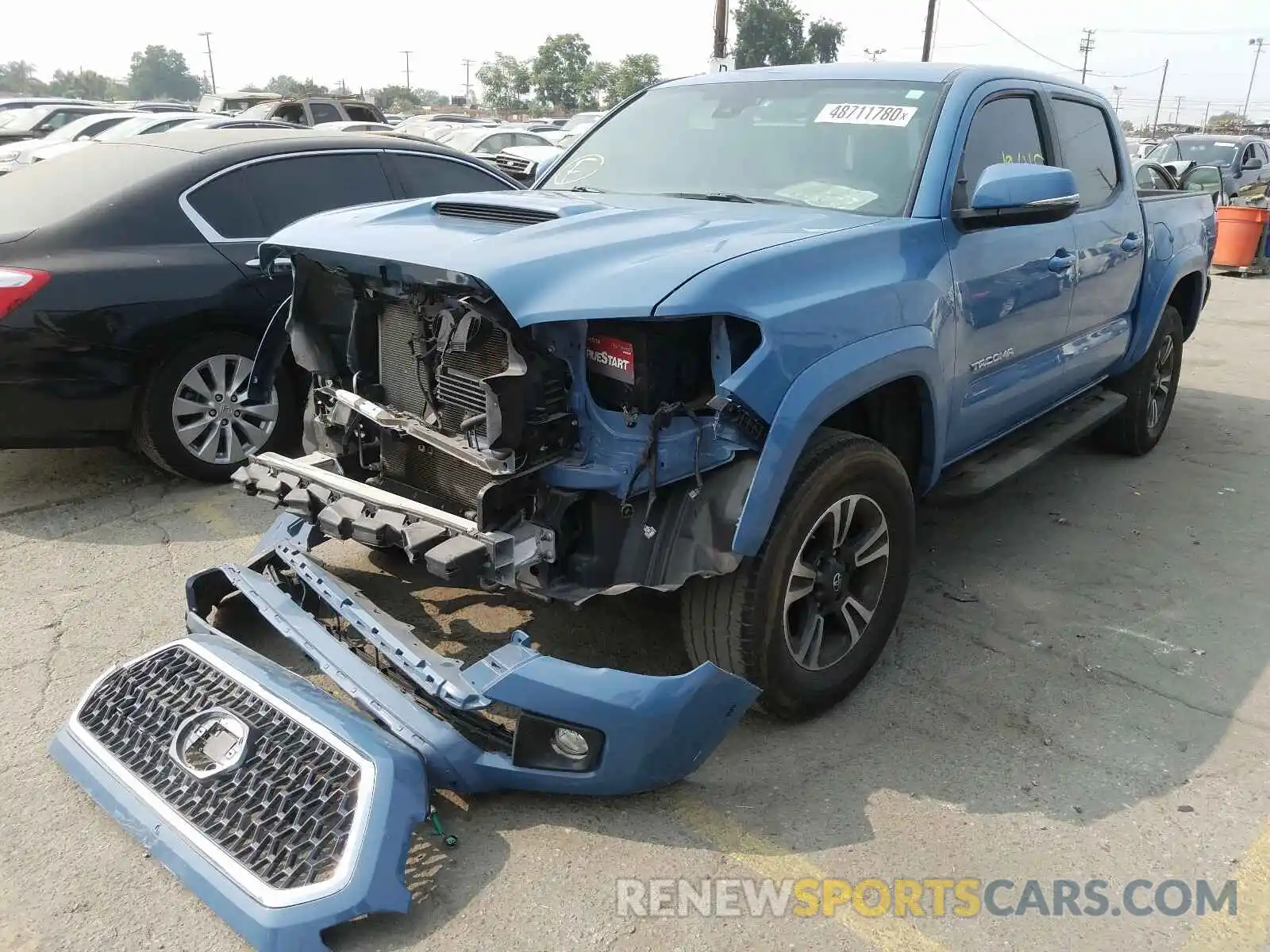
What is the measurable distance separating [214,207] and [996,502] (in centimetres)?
439

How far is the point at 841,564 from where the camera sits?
126 inches

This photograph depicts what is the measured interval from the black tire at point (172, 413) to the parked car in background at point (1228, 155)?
1831 centimetres

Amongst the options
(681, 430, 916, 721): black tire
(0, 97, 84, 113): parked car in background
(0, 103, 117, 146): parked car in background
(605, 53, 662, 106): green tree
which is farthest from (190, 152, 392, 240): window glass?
(605, 53, 662, 106): green tree

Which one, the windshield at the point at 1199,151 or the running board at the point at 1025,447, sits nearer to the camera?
the running board at the point at 1025,447

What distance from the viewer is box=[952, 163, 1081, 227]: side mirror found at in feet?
11.1

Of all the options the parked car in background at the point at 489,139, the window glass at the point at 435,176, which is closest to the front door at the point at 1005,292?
the window glass at the point at 435,176

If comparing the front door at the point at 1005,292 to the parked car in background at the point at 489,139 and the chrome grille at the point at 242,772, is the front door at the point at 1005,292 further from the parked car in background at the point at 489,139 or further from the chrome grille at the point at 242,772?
the parked car in background at the point at 489,139

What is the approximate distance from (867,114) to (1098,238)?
151 centimetres

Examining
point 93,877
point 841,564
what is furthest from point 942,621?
point 93,877

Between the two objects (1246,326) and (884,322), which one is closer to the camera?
(884,322)

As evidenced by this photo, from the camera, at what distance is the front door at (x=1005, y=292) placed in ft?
11.8

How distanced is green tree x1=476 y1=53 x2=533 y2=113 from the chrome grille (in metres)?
93.1

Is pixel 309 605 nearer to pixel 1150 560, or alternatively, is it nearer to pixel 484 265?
pixel 484 265

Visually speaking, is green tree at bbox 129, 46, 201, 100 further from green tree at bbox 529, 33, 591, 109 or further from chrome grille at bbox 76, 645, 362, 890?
chrome grille at bbox 76, 645, 362, 890
